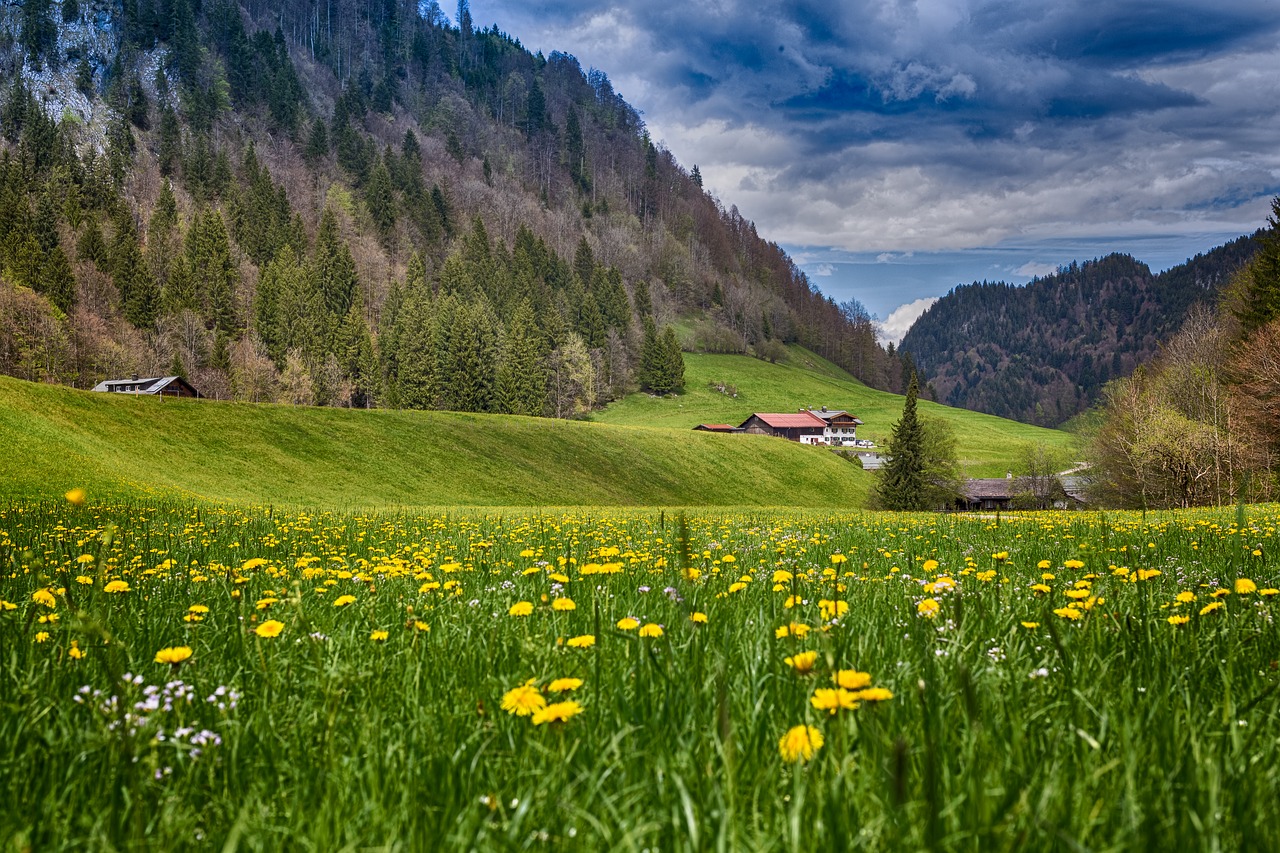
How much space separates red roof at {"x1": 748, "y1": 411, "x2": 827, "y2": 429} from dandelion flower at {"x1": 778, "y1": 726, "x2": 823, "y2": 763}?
4137 inches

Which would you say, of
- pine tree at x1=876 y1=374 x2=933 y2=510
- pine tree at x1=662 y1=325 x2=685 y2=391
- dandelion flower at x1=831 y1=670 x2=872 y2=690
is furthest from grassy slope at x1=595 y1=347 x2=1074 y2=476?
dandelion flower at x1=831 y1=670 x2=872 y2=690

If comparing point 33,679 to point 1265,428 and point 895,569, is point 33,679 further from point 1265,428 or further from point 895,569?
point 1265,428

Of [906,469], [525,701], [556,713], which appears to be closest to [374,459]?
[906,469]

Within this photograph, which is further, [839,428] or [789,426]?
[839,428]

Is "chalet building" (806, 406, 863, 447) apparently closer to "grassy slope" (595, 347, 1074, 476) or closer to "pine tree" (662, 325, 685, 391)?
"grassy slope" (595, 347, 1074, 476)

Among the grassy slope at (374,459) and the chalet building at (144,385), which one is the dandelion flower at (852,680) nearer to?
the grassy slope at (374,459)

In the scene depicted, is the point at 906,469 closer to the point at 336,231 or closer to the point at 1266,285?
the point at 1266,285

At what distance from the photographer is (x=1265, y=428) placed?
3328 centimetres

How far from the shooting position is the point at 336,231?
10425cm

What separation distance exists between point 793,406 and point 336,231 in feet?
261

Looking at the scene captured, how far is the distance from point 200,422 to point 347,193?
101m

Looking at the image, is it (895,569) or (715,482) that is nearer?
(895,569)

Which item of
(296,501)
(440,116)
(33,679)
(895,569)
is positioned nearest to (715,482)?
(296,501)

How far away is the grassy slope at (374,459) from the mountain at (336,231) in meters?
28.8
